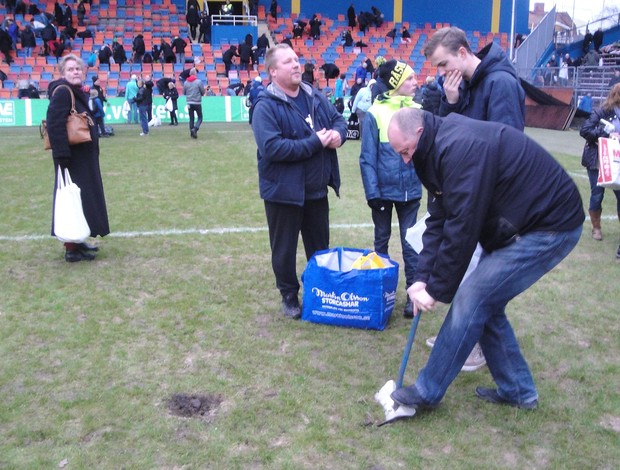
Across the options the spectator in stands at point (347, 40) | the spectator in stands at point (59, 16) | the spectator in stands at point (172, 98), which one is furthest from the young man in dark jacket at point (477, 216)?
the spectator in stands at point (59, 16)

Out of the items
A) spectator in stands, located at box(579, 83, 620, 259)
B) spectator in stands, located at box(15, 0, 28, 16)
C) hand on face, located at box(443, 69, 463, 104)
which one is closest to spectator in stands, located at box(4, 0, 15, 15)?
spectator in stands, located at box(15, 0, 28, 16)

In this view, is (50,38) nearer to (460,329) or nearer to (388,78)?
(388,78)

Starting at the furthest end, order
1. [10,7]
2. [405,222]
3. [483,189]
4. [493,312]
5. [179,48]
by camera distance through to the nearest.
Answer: [10,7]
[179,48]
[405,222]
[493,312]
[483,189]

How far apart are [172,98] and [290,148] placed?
18.1 m

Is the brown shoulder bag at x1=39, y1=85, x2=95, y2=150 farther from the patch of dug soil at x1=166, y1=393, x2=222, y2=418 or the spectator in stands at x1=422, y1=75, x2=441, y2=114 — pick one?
the spectator in stands at x1=422, y1=75, x2=441, y2=114

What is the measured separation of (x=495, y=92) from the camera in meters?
3.66

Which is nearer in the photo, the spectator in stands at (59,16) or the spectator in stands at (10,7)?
the spectator in stands at (59,16)

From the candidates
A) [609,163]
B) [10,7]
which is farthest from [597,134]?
[10,7]

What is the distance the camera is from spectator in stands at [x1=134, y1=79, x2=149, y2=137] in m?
18.2

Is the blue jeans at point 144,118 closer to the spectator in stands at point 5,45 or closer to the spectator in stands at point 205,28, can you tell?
the spectator in stands at point 5,45

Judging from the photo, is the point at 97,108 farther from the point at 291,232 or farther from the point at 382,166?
the point at 382,166

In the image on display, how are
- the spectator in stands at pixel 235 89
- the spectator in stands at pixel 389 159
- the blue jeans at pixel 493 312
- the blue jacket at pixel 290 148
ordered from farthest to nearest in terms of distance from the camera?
the spectator in stands at pixel 235 89, the spectator in stands at pixel 389 159, the blue jacket at pixel 290 148, the blue jeans at pixel 493 312

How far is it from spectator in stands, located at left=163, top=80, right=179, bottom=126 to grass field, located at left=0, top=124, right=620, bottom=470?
14.7 m

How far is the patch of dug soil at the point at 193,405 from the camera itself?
358cm
